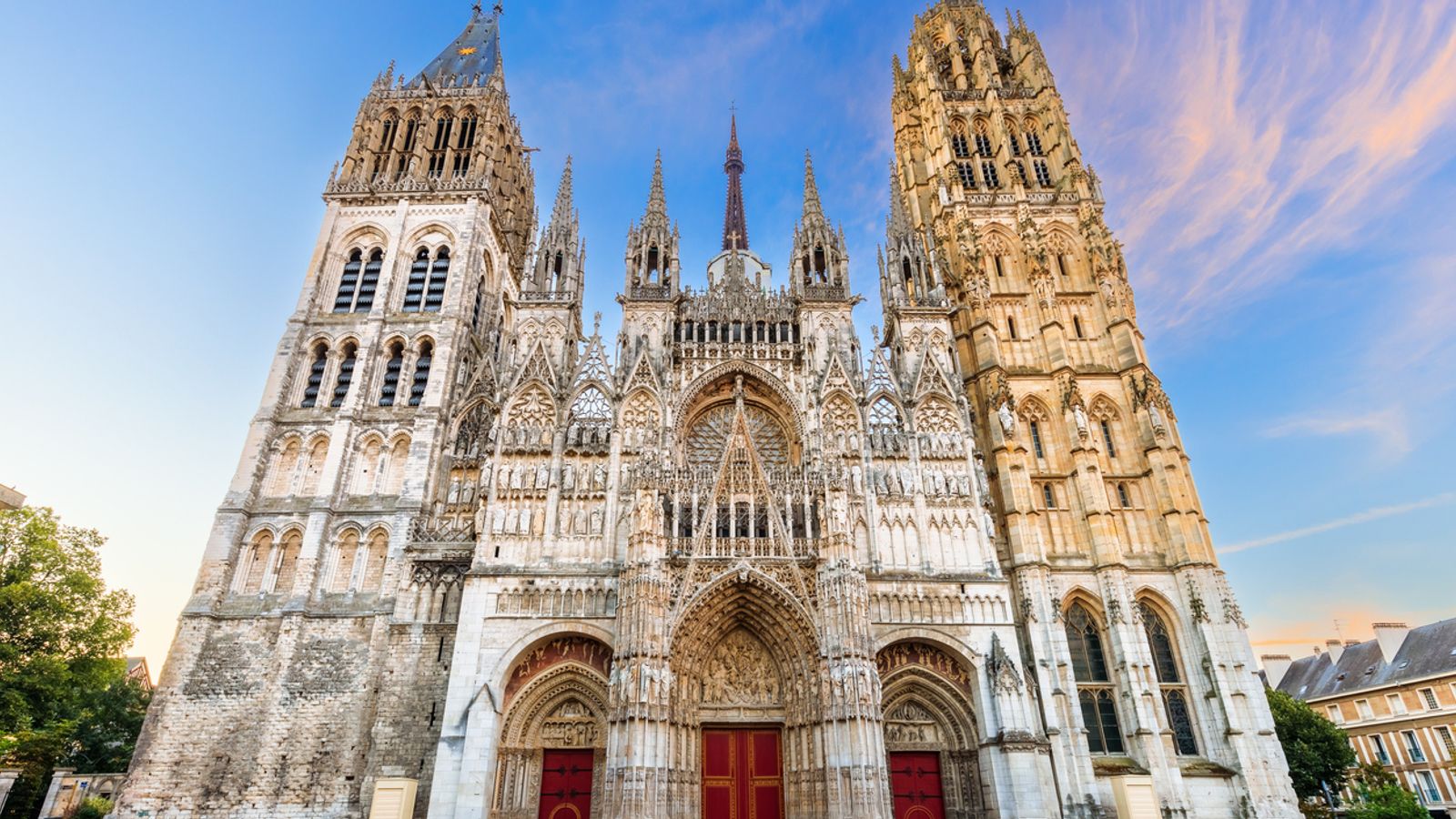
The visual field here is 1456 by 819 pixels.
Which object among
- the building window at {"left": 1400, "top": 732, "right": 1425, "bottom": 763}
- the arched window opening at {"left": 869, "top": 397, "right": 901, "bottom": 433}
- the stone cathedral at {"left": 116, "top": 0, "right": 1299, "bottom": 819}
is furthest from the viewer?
the building window at {"left": 1400, "top": 732, "right": 1425, "bottom": 763}

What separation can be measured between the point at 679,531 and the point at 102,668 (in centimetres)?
2133

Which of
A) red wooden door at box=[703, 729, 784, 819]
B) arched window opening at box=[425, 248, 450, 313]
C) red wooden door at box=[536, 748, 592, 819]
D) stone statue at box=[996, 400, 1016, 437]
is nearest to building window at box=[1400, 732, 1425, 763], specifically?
stone statue at box=[996, 400, 1016, 437]

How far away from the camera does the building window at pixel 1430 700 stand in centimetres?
3231

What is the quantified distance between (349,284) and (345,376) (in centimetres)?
468

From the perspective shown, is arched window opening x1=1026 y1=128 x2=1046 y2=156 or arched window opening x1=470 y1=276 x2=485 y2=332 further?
arched window opening x1=1026 y1=128 x2=1046 y2=156

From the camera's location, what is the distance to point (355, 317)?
29031 mm

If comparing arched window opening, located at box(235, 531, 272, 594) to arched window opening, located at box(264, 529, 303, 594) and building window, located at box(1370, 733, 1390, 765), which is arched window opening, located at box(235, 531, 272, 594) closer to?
arched window opening, located at box(264, 529, 303, 594)

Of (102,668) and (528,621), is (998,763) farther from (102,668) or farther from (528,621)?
(102,668)

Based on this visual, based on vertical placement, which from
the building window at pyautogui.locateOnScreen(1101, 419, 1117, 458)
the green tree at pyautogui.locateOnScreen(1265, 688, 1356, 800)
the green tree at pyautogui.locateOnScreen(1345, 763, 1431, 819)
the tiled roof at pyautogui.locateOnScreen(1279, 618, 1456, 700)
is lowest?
the green tree at pyautogui.locateOnScreen(1345, 763, 1431, 819)

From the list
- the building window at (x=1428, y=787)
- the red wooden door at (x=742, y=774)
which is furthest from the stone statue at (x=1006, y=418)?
the building window at (x=1428, y=787)

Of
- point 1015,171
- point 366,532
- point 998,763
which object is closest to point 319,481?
point 366,532

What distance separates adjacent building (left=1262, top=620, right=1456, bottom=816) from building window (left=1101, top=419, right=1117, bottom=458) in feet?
59.8

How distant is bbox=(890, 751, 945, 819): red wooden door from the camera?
20.2 meters

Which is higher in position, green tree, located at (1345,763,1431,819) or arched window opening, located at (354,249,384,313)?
arched window opening, located at (354,249,384,313)
